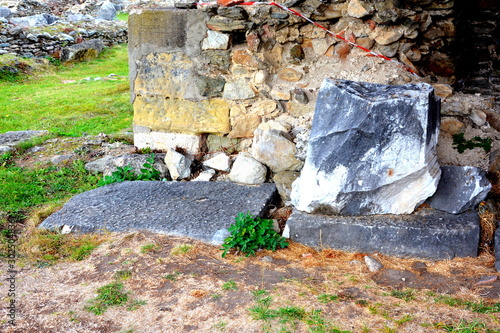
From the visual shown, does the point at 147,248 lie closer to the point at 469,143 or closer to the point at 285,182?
the point at 285,182

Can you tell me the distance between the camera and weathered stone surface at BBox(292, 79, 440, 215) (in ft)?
9.57

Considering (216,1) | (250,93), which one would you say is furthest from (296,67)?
(216,1)

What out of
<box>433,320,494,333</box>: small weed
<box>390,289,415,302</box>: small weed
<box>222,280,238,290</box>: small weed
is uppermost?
<box>433,320,494,333</box>: small weed

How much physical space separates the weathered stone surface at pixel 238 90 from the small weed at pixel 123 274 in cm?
202

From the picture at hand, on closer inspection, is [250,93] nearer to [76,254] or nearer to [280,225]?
[280,225]

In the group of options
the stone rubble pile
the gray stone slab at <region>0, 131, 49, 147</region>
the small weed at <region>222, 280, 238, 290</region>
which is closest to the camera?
the small weed at <region>222, 280, 238, 290</region>

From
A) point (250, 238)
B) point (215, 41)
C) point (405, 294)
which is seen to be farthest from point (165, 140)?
point (405, 294)

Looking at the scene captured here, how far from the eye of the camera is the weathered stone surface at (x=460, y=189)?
3064 mm

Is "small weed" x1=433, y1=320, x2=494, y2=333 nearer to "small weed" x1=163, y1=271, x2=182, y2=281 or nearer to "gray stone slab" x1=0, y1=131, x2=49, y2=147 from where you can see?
"small weed" x1=163, y1=271, x2=182, y2=281

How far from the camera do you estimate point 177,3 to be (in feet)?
14.3

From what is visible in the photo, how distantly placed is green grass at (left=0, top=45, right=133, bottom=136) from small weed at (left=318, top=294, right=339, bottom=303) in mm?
4457

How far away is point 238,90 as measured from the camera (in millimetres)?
4328

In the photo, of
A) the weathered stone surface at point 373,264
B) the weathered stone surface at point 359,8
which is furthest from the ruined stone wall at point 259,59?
the weathered stone surface at point 373,264

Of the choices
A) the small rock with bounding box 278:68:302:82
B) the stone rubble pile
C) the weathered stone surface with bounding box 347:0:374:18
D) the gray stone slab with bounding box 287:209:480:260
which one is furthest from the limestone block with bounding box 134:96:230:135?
the stone rubble pile
